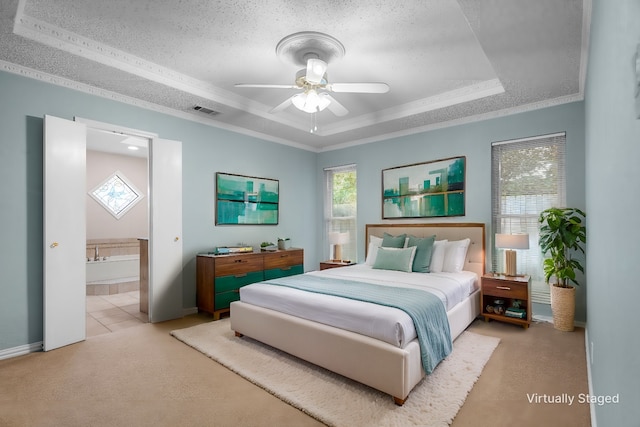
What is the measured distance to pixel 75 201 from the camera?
10.7ft

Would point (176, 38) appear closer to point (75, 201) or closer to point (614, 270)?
point (75, 201)

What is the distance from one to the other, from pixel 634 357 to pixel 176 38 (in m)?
3.45

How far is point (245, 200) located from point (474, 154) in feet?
11.1

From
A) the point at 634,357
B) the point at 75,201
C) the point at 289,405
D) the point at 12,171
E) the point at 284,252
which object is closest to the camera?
the point at 634,357

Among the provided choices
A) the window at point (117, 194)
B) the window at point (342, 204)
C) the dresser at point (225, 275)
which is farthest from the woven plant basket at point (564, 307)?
the window at point (117, 194)

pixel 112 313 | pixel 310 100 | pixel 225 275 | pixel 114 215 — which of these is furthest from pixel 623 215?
pixel 114 215

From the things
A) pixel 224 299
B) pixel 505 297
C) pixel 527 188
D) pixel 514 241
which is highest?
pixel 527 188

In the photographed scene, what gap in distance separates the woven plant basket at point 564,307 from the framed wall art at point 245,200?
396 centimetres

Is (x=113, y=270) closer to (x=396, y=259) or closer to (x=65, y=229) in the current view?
(x=65, y=229)

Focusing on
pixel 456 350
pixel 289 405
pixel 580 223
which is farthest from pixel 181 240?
pixel 580 223

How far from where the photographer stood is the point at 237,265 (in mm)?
4281

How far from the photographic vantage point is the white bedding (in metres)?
2.26

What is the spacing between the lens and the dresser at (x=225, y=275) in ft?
13.3

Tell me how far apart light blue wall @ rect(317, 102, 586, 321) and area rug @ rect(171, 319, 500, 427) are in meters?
1.80
